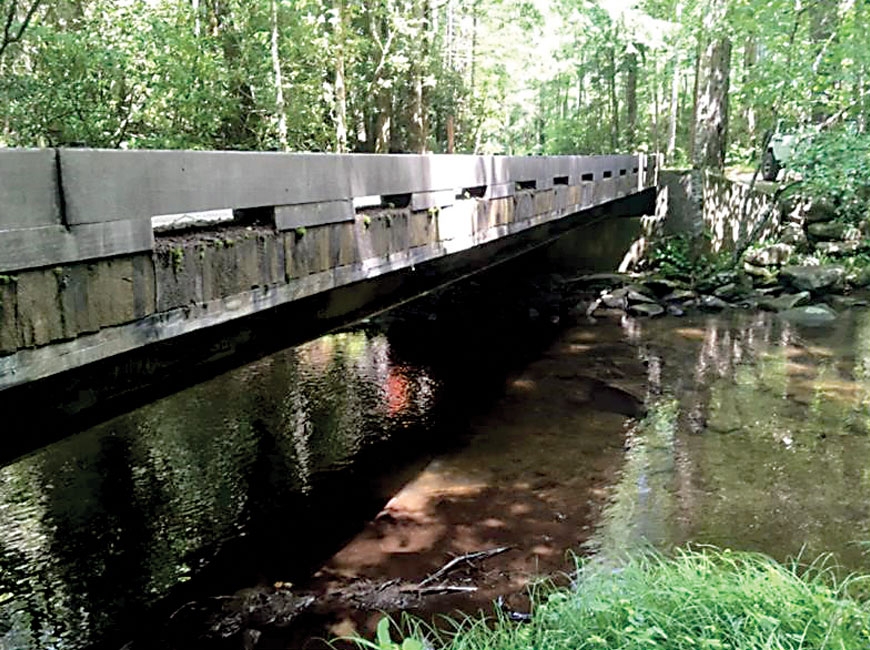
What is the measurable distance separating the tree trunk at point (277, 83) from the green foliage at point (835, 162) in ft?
31.4

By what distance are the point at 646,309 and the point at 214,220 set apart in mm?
11170

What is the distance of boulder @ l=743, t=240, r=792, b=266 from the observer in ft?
50.9

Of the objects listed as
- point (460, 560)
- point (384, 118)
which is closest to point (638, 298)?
point (384, 118)

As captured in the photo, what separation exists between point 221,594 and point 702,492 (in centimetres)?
393

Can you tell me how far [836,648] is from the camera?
2.65 metres

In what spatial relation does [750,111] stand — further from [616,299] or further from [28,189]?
[28,189]

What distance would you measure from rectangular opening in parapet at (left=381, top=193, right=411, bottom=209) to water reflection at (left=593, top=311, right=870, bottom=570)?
289cm

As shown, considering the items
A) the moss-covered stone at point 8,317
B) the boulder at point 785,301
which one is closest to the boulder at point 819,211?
the boulder at point 785,301

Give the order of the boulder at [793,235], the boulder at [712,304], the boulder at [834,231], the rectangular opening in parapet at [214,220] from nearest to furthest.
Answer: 1. the rectangular opening in parapet at [214,220]
2. the boulder at [712,304]
3. the boulder at [834,231]
4. the boulder at [793,235]

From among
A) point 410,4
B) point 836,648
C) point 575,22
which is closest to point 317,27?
point 410,4

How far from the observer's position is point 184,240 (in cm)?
340

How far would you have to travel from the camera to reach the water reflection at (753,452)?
5438 millimetres

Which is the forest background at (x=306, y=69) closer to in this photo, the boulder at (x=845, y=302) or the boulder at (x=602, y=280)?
the boulder at (x=845, y=302)

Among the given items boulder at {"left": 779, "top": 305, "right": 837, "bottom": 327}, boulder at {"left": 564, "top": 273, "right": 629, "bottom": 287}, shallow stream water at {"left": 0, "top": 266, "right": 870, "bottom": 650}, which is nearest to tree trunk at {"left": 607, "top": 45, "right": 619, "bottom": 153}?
boulder at {"left": 564, "top": 273, "right": 629, "bottom": 287}
